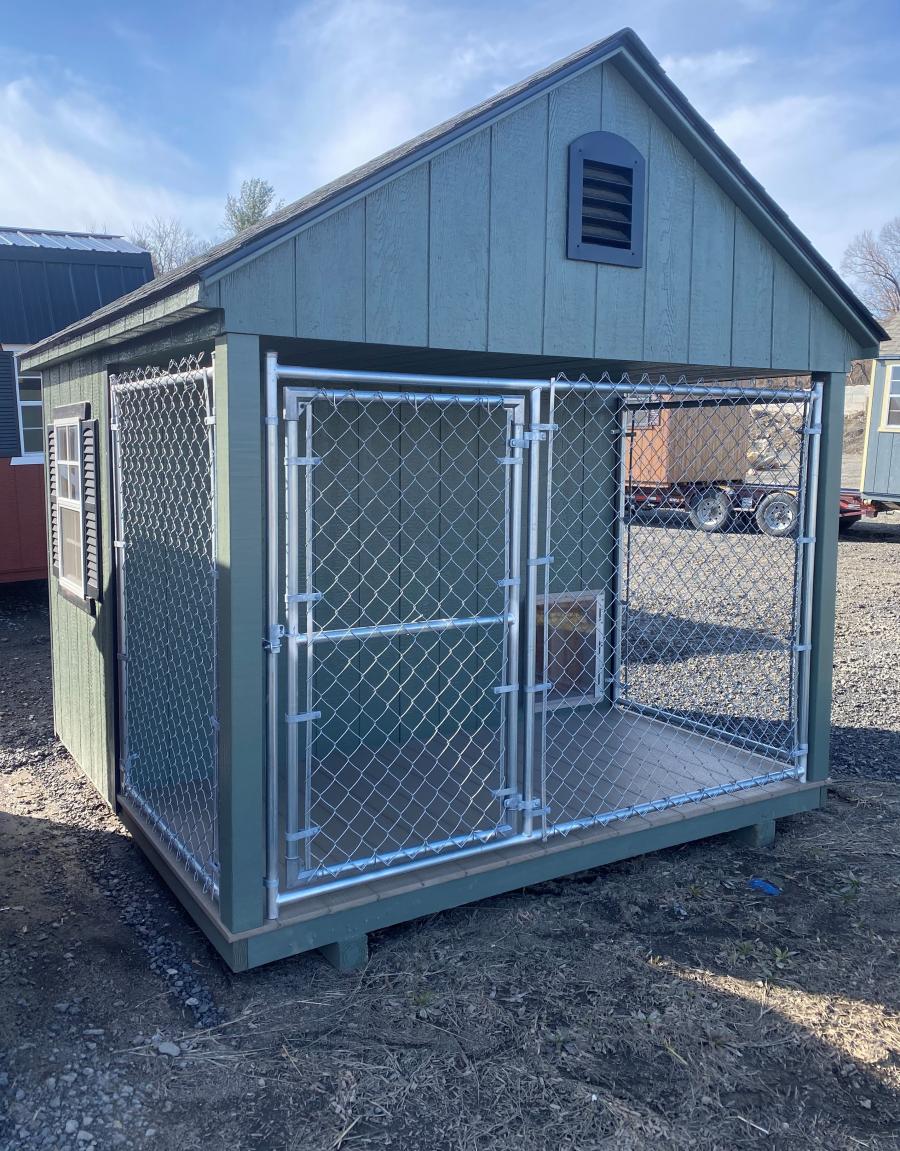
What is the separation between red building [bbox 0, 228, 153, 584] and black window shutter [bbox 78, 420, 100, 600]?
4.60m

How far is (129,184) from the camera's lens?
43000mm

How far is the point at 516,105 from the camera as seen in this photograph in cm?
309

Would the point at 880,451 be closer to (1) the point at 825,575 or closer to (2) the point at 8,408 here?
(1) the point at 825,575

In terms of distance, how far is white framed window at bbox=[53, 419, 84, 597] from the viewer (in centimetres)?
439

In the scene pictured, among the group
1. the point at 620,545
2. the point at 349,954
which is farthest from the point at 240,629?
the point at 620,545

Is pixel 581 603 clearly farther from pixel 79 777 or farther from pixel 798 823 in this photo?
pixel 79 777

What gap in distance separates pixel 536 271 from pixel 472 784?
7.08ft

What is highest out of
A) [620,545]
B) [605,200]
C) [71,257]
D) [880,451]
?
[71,257]

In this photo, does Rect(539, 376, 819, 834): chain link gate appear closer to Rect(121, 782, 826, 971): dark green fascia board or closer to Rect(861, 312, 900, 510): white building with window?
Rect(121, 782, 826, 971): dark green fascia board

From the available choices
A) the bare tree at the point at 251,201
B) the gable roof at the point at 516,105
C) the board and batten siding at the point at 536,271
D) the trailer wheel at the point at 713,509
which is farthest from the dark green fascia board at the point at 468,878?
the bare tree at the point at 251,201

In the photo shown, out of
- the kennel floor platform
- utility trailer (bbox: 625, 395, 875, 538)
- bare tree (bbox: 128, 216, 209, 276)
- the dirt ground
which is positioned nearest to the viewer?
the dirt ground

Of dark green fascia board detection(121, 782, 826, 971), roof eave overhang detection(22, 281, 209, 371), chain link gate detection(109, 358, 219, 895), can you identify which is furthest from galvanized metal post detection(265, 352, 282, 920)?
chain link gate detection(109, 358, 219, 895)

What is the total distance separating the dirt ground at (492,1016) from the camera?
2402 millimetres

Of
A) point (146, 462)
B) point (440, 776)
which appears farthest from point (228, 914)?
point (146, 462)
